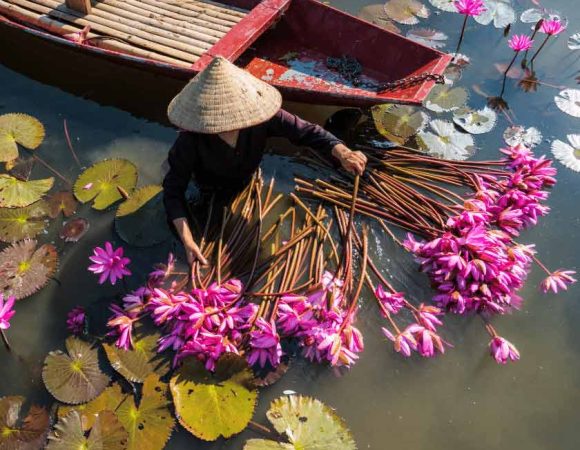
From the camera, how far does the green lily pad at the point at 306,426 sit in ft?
9.16

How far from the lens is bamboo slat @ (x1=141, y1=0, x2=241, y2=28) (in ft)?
16.5

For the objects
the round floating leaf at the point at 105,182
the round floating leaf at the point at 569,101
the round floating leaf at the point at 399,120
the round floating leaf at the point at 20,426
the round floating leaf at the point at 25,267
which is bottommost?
the round floating leaf at the point at 20,426

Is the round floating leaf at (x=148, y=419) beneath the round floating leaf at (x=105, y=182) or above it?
beneath

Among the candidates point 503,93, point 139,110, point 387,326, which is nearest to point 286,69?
point 139,110

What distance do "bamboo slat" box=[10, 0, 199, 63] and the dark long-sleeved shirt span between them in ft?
5.32

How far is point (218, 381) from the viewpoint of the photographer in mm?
2951

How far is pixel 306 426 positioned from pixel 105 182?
8.81 feet

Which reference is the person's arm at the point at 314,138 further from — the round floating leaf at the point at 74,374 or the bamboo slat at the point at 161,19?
the round floating leaf at the point at 74,374

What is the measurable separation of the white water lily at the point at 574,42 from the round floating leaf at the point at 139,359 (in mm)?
5808

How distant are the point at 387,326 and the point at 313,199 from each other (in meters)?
1.26

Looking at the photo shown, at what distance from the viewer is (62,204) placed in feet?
13.3

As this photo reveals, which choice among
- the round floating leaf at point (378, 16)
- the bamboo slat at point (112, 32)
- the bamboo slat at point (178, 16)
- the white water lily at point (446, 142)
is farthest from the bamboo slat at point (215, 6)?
the white water lily at point (446, 142)

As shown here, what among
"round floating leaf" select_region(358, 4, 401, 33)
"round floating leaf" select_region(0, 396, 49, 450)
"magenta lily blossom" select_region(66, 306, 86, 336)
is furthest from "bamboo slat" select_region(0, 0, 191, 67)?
"round floating leaf" select_region(0, 396, 49, 450)

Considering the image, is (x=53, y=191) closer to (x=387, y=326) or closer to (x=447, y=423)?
(x=387, y=326)
